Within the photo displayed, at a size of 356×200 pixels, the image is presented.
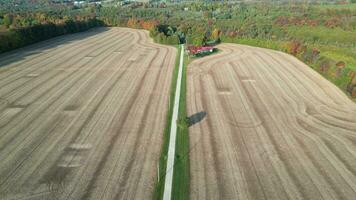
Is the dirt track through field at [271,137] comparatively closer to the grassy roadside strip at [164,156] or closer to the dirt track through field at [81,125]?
the grassy roadside strip at [164,156]

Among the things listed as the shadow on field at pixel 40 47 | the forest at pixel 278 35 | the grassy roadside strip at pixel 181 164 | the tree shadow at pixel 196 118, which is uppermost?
the forest at pixel 278 35

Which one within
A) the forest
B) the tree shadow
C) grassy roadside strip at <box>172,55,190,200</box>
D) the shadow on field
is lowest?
grassy roadside strip at <box>172,55,190,200</box>

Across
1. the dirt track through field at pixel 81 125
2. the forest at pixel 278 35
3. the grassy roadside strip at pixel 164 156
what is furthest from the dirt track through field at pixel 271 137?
the dirt track through field at pixel 81 125

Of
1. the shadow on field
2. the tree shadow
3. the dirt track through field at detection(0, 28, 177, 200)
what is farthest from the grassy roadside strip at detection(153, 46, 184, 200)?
the shadow on field

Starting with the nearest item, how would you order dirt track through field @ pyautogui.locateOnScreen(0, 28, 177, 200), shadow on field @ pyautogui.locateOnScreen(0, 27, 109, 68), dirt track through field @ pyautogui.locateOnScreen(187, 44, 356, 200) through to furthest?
dirt track through field @ pyautogui.locateOnScreen(187, 44, 356, 200)
dirt track through field @ pyautogui.locateOnScreen(0, 28, 177, 200)
shadow on field @ pyautogui.locateOnScreen(0, 27, 109, 68)

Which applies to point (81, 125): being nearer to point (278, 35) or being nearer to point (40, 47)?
point (40, 47)

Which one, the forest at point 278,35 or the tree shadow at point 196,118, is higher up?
the forest at point 278,35

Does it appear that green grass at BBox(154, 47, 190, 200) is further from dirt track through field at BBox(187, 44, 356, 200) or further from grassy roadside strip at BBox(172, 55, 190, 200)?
dirt track through field at BBox(187, 44, 356, 200)
